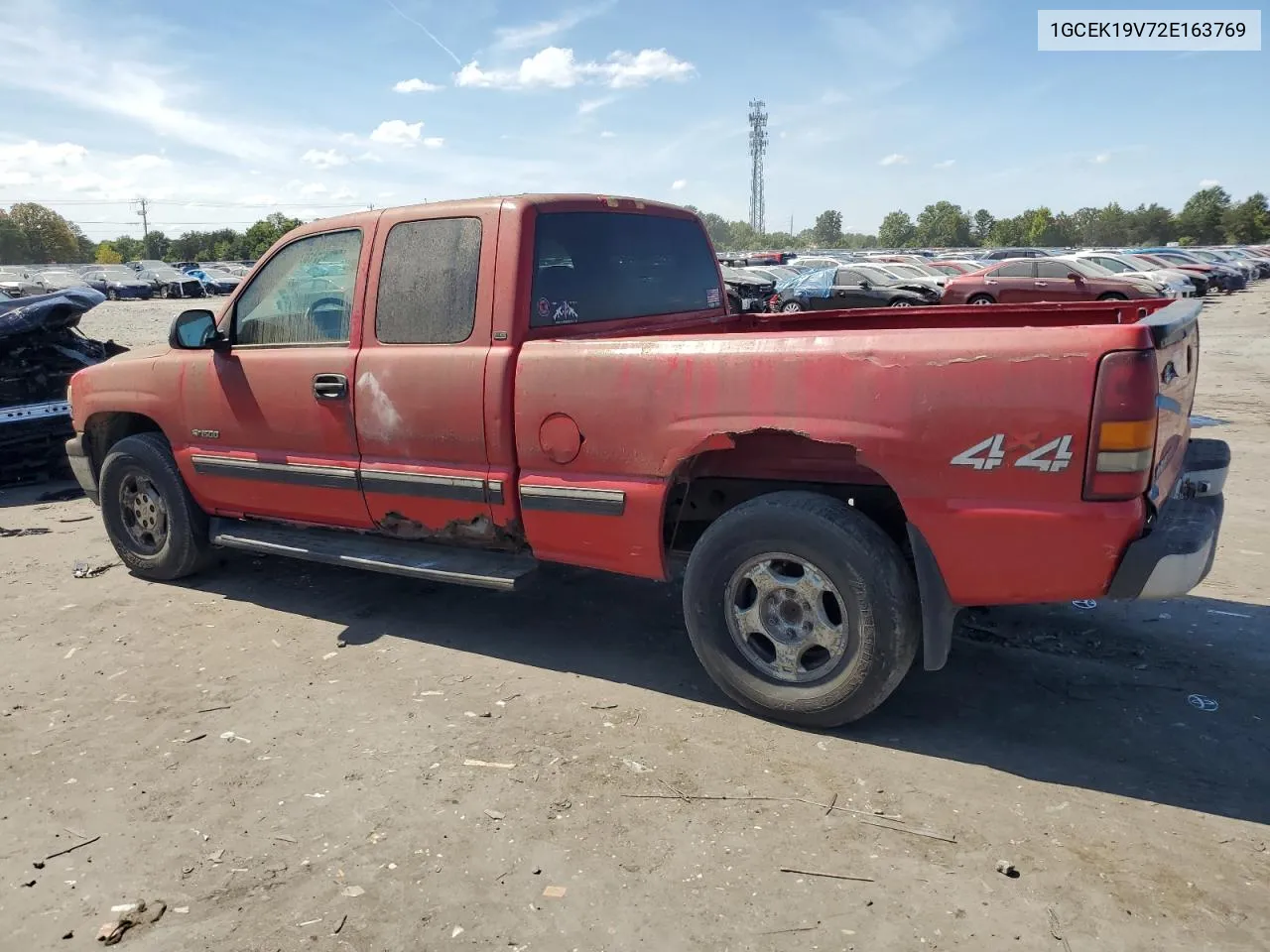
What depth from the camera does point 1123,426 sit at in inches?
111

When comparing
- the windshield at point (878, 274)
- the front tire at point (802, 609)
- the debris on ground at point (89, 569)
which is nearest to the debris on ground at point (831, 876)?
the front tire at point (802, 609)

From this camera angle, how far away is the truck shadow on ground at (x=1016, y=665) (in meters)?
3.27

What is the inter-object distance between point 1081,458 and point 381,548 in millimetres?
3263

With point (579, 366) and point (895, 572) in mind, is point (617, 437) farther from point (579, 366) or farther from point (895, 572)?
point (895, 572)

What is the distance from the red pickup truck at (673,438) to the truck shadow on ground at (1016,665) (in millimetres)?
390

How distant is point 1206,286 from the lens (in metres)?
30.5

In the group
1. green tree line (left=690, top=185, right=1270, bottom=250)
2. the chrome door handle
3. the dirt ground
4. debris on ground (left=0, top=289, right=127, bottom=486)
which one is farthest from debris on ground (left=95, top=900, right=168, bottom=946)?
green tree line (left=690, top=185, right=1270, bottom=250)

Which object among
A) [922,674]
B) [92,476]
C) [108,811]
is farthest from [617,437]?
[92,476]

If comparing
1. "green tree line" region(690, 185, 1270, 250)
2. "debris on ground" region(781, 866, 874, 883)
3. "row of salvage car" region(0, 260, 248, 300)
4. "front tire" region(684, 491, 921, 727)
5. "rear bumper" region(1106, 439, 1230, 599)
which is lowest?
"debris on ground" region(781, 866, 874, 883)

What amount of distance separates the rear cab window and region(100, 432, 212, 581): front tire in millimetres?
2694

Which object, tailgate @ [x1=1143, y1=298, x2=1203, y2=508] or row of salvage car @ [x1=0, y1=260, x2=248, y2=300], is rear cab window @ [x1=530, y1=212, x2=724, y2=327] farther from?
row of salvage car @ [x1=0, y1=260, x2=248, y2=300]

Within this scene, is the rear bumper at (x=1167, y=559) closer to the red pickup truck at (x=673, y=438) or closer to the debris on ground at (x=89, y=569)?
the red pickup truck at (x=673, y=438)

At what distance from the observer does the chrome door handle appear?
4.50 m

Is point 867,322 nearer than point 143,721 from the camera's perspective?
No
